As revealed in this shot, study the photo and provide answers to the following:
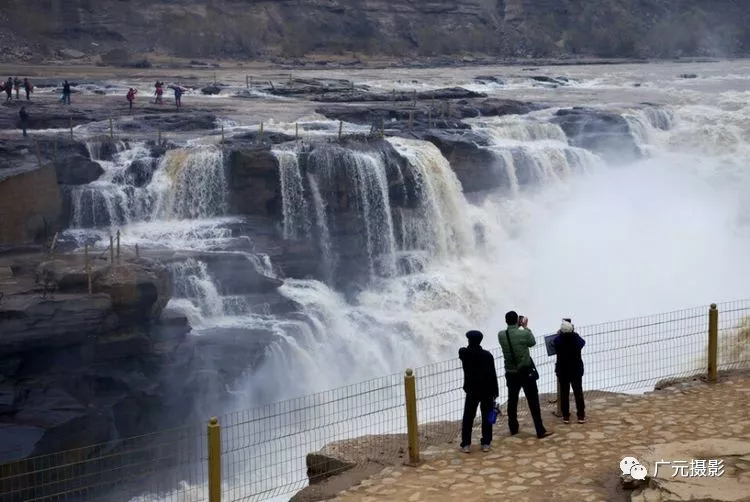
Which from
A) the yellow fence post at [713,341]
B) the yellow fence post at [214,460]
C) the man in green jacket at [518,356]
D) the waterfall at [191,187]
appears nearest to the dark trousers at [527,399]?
the man in green jacket at [518,356]

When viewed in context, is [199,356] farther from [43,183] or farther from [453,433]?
[453,433]

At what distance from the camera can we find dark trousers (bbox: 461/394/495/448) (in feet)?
27.3

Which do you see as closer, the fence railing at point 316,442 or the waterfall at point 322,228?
the fence railing at point 316,442

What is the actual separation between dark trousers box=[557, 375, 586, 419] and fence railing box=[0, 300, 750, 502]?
0.50 meters

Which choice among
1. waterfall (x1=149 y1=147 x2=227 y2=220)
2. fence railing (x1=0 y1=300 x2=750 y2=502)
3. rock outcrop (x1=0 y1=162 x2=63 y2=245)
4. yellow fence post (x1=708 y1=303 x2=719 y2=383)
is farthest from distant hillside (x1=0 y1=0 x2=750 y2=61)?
yellow fence post (x1=708 y1=303 x2=719 y2=383)

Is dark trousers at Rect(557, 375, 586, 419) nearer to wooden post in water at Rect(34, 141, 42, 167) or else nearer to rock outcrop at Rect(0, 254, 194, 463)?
rock outcrop at Rect(0, 254, 194, 463)

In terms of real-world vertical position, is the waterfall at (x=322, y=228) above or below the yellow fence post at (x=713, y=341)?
above

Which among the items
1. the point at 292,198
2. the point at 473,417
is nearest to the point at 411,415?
the point at 473,417

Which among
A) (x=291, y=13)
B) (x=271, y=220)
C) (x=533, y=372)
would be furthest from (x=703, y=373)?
(x=291, y=13)

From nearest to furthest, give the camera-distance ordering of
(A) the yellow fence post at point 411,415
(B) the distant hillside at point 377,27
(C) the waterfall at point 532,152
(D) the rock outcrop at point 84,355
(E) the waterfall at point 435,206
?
(A) the yellow fence post at point 411,415 < (D) the rock outcrop at point 84,355 < (E) the waterfall at point 435,206 < (C) the waterfall at point 532,152 < (B) the distant hillside at point 377,27

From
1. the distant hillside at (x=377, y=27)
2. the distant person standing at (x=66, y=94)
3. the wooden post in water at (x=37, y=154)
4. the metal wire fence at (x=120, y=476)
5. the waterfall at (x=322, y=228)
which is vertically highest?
the distant hillside at (x=377, y=27)

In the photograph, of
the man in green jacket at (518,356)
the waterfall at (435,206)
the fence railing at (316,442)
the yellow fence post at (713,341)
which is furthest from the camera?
the waterfall at (435,206)

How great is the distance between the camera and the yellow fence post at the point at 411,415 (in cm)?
804

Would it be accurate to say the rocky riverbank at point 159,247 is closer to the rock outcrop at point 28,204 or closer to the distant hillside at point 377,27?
the rock outcrop at point 28,204
